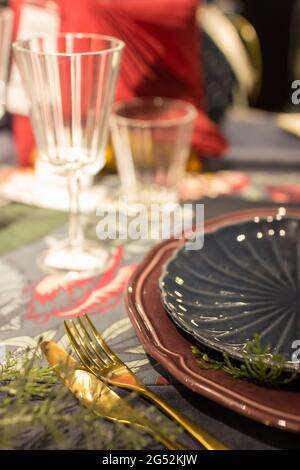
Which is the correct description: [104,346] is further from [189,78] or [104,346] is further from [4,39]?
[189,78]

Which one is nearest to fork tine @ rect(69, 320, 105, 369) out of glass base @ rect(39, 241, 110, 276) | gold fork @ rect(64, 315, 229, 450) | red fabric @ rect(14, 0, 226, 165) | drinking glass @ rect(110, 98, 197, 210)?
gold fork @ rect(64, 315, 229, 450)

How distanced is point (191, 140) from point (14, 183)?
294mm

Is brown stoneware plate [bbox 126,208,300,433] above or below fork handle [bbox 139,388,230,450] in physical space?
above

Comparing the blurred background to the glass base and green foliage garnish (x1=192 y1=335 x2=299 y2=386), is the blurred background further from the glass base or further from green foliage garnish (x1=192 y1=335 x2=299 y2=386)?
green foliage garnish (x1=192 y1=335 x2=299 y2=386)

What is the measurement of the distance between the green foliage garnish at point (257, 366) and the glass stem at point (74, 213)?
0.32m

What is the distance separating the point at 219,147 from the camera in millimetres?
1064

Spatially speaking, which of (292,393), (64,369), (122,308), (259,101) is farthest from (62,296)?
(259,101)

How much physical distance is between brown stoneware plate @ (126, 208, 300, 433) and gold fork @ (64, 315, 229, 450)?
25mm

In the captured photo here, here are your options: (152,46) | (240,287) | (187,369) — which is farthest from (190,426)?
(152,46)

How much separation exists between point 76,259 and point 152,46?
40cm

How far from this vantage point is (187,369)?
51 cm

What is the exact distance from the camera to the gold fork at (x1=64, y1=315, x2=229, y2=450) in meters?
0.47

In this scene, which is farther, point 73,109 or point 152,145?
point 152,145
